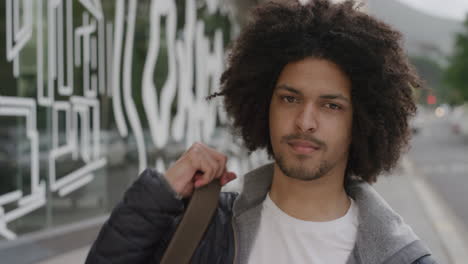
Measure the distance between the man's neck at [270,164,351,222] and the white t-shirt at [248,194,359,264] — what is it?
31mm

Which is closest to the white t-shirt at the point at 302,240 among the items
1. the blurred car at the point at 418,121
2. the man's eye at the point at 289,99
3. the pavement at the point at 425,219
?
the man's eye at the point at 289,99

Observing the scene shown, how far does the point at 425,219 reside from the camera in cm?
Answer: 692

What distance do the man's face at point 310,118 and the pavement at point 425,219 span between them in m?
2.06

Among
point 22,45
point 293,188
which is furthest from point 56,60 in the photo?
point 293,188

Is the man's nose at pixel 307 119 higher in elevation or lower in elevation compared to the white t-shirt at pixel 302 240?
higher

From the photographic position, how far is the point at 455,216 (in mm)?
7535

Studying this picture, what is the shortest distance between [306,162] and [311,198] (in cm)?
13

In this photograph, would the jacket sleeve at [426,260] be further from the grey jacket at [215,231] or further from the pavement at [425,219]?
the pavement at [425,219]

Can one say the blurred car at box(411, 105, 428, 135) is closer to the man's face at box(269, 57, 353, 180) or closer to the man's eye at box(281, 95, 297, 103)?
the man's face at box(269, 57, 353, 180)

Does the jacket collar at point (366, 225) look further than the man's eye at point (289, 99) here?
No

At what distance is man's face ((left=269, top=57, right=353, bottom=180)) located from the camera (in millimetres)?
1565

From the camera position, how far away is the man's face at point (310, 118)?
157 centimetres

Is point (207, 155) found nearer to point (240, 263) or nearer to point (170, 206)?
point (170, 206)

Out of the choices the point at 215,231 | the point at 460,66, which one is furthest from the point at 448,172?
the point at 460,66
